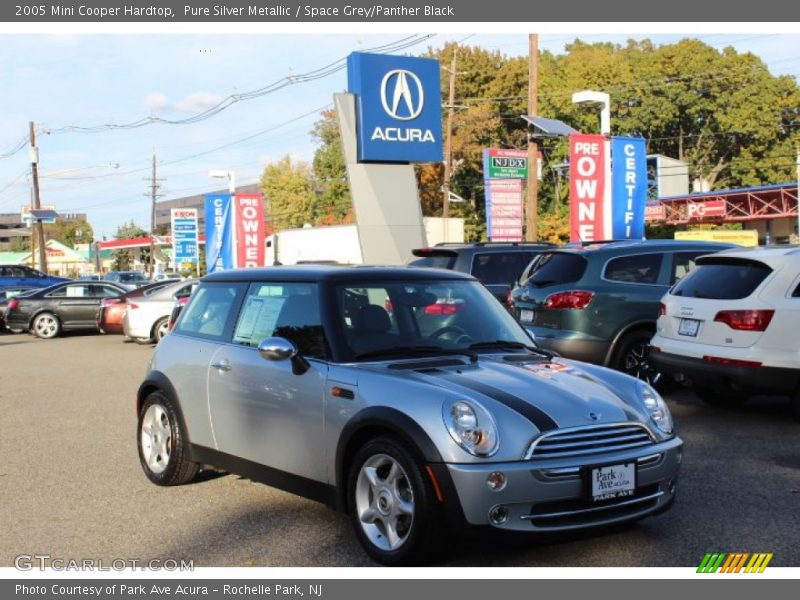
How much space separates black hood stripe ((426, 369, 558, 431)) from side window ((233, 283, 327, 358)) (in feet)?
3.12

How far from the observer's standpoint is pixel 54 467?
25.7ft

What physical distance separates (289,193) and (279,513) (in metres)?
82.2

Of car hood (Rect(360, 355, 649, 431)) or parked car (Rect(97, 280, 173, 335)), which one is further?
parked car (Rect(97, 280, 173, 335))

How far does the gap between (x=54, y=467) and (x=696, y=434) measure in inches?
223

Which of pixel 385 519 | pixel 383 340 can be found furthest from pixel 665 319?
pixel 385 519

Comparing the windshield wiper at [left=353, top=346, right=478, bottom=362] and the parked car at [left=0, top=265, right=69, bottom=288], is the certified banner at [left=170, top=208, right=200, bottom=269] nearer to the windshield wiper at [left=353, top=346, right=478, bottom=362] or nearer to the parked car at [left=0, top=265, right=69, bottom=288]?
the parked car at [left=0, top=265, right=69, bottom=288]

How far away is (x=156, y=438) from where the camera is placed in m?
7.23

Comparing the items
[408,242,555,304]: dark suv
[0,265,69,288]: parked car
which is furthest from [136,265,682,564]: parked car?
[0,265,69,288]: parked car

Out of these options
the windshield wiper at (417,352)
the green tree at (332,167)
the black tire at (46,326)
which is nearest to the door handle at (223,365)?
the windshield wiper at (417,352)

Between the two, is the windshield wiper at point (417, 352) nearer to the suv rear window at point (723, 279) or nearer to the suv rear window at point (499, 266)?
the suv rear window at point (723, 279)

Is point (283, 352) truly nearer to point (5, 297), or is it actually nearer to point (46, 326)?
point (46, 326)

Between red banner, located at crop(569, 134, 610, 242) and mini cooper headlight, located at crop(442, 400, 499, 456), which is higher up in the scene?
red banner, located at crop(569, 134, 610, 242)

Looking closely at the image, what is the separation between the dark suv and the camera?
13.3 meters

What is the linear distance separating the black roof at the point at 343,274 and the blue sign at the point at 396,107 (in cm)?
1286
